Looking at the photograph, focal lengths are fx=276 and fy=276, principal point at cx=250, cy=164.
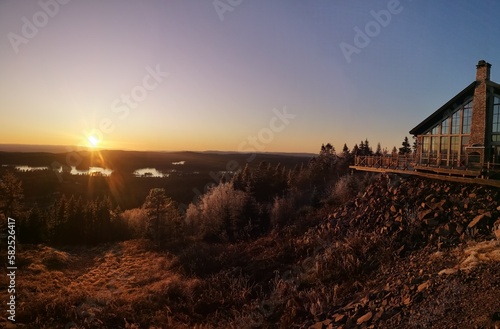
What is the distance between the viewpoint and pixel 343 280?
11.9 metres

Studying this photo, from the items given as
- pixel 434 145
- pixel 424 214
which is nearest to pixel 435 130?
pixel 434 145

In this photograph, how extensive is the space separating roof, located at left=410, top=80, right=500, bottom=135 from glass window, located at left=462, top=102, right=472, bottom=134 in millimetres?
533

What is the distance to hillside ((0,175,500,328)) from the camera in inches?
319

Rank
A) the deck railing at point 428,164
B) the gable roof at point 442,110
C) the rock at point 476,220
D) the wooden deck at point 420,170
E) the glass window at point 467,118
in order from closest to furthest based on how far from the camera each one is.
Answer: the rock at point 476,220 < the wooden deck at point 420,170 < the deck railing at point 428,164 < the gable roof at point 442,110 < the glass window at point 467,118

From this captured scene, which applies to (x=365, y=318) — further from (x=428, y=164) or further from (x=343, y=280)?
(x=428, y=164)

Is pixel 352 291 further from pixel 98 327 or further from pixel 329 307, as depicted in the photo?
pixel 98 327

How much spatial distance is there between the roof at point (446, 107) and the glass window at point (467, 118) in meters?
0.53

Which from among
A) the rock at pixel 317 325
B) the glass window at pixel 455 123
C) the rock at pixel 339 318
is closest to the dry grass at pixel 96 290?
the rock at pixel 317 325

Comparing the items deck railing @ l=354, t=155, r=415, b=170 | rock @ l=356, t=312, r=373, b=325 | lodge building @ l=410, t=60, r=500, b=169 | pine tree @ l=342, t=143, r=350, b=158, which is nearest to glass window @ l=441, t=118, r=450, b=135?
lodge building @ l=410, t=60, r=500, b=169

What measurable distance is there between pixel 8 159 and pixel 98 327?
228 m

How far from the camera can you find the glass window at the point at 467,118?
18.8 meters

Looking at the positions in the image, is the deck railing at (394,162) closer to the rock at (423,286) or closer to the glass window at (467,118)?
the glass window at (467,118)

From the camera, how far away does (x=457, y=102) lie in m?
19.5

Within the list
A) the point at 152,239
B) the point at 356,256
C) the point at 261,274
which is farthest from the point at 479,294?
the point at 152,239
